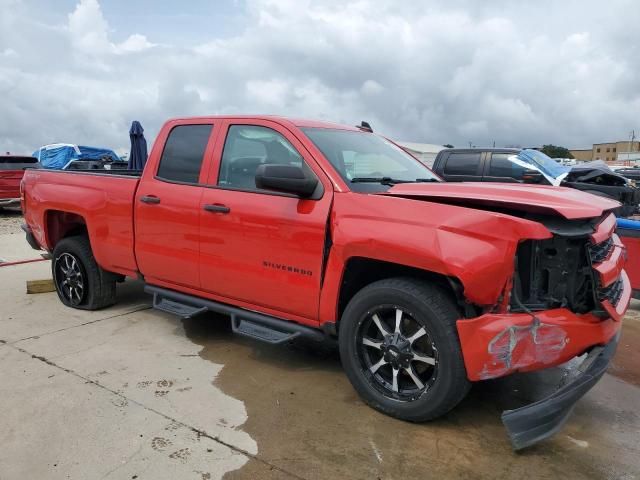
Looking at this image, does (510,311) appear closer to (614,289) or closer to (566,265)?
(566,265)

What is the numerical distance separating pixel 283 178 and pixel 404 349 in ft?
4.19

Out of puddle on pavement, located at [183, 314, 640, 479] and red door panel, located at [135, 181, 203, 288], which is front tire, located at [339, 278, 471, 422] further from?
red door panel, located at [135, 181, 203, 288]

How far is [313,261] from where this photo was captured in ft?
11.2

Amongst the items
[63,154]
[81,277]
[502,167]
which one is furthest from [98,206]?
[63,154]

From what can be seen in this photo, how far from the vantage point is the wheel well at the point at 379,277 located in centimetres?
295

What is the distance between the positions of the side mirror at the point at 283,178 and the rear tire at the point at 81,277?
273 cm

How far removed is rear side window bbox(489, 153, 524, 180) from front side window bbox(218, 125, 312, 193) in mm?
6477

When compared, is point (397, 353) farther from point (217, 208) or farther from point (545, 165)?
point (545, 165)

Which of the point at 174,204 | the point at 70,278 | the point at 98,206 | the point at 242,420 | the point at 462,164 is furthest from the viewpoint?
the point at 462,164

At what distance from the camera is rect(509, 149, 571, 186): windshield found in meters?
6.06

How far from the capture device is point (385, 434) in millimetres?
3080

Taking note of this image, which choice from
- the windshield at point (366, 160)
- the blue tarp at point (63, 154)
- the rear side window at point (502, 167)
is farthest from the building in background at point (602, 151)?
the windshield at point (366, 160)

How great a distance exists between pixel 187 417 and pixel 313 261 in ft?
4.09

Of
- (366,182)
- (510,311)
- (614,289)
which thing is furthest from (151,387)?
(614,289)
